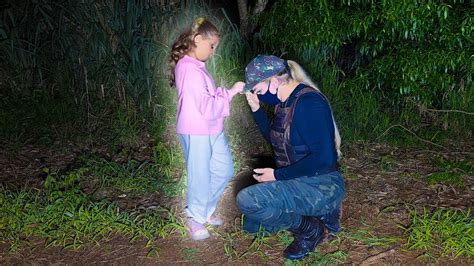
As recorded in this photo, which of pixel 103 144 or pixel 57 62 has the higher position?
pixel 57 62

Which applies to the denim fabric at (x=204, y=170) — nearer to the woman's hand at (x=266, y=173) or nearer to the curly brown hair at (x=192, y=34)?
the woman's hand at (x=266, y=173)

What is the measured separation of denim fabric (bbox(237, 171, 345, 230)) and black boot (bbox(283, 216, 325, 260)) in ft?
0.26

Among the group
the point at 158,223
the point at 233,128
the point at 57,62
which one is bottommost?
the point at 158,223

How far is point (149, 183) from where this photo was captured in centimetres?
406

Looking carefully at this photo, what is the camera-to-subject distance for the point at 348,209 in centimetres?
A: 360

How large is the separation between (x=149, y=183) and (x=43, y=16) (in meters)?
2.54

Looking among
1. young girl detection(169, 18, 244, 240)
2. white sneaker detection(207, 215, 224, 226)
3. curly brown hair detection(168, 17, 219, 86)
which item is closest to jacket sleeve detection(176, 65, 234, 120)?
young girl detection(169, 18, 244, 240)

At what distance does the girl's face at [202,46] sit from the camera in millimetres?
2746

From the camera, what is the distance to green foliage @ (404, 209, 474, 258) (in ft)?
9.84

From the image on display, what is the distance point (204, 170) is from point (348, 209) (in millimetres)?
1196

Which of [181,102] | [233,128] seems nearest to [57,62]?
[233,128]

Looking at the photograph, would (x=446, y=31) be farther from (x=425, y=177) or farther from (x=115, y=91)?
(x=115, y=91)

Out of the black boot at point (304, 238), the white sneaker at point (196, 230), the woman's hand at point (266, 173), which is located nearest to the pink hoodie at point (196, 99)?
the woman's hand at point (266, 173)

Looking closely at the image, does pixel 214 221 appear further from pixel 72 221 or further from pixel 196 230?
pixel 72 221
